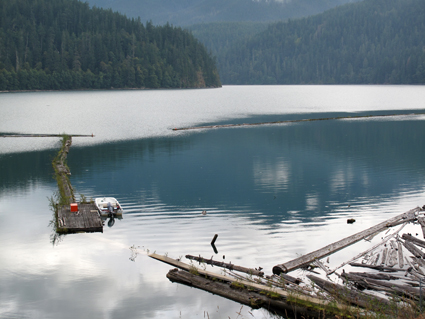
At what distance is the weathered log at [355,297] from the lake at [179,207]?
208 centimetres

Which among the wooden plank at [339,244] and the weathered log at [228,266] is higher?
the weathered log at [228,266]

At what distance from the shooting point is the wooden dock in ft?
81.8

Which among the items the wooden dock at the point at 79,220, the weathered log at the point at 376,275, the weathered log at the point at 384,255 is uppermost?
the wooden dock at the point at 79,220

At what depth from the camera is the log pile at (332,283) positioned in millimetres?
15013

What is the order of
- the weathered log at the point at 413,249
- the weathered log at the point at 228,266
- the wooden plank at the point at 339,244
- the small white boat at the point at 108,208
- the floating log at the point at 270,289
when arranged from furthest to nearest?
the small white boat at the point at 108,208 → the weathered log at the point at 413,249 → the wooden plank at the point at 339,244 → the weathered log at the point at 228,266 → the floating log at the point at 270,289

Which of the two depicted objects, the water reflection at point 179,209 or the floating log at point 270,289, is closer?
the floating log at point 270,289

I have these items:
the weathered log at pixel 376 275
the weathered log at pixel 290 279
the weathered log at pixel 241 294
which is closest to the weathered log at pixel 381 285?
the weathered log at pixel 376 275

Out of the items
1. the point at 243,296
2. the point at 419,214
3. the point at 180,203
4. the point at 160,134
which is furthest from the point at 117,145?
the point at 243,296

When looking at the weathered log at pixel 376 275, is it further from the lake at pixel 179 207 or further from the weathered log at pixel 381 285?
the lake at pixel 179 207

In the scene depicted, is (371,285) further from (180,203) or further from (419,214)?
(180,203)

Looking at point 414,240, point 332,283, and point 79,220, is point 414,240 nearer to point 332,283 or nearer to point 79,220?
point 332,283

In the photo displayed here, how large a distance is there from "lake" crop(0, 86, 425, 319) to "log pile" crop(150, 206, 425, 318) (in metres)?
0.55

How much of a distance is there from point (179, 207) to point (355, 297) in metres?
15.7

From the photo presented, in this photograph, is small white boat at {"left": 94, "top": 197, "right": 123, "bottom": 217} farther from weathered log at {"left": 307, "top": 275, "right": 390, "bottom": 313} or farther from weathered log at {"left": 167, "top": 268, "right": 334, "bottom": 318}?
weathered log at {"left": 307, "top": 275, "right": 390, "bottom": 313}
